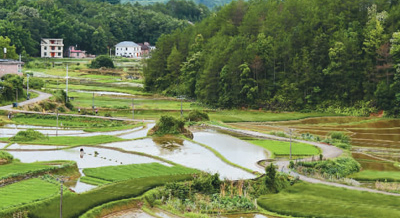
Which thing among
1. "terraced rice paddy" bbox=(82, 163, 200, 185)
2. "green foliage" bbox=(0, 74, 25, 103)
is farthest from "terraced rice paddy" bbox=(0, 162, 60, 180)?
"green foliage" bbox=(0, 74, 25, 103)

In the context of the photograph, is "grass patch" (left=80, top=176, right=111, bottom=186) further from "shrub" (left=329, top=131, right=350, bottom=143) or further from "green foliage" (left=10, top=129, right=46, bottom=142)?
"shrub" (left=329, top=131, right=350, bottom=143)

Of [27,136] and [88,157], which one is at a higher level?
[27,136]

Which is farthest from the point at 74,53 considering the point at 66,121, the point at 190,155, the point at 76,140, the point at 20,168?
the point at 20,168

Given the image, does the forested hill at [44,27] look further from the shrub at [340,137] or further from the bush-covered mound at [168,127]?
the shrub at [340,137]

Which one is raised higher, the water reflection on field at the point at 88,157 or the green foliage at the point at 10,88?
the green foliage at the point at 10,88

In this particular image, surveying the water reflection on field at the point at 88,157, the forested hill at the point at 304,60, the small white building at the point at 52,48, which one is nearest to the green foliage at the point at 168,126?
the water reflection on field at the point at 88,157

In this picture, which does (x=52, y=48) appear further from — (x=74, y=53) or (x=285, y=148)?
(x=285, y=148)
